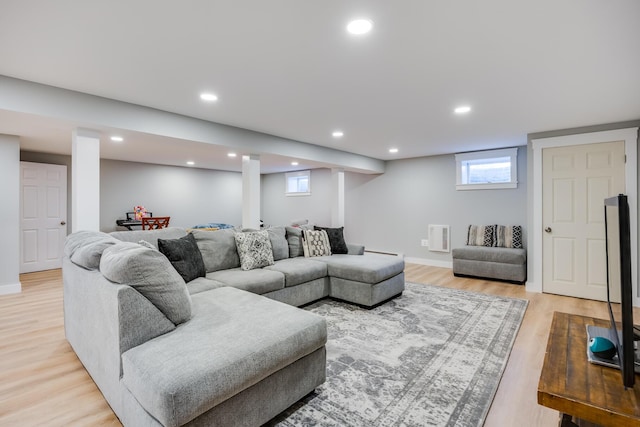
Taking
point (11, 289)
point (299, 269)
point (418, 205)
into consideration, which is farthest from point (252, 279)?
point (418, 205)

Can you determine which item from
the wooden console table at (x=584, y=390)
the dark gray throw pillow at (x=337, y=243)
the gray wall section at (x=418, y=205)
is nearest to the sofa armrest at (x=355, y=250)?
the dark gray throw pillow at (x=337, y=243)

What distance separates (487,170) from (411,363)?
461 cm

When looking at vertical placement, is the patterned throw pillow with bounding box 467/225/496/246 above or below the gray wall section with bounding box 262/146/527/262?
below

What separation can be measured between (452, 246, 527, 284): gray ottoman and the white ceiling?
6.91 feet

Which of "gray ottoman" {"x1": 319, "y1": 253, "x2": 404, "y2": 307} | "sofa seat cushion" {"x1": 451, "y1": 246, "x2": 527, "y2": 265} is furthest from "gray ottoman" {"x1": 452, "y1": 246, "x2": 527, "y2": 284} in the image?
"gray ottoman" {"x1": 319, "y1": 253, "x2": 404, "y2": 307}

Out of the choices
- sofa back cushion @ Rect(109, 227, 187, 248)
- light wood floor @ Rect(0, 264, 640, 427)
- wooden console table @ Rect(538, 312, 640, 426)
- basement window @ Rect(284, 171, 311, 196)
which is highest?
basement window @ Rect(284, 171, 311, 196)

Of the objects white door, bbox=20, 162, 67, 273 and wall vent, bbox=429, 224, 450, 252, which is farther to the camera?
wall vent, bbox=429, 224, 450, 252

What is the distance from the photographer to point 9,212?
14.2 feet

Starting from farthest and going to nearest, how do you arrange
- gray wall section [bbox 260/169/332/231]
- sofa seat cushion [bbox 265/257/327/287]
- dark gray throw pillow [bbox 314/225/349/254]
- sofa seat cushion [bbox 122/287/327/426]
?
gray wall section [bbox 260/169/332/231], dark gray throw pillow [bbox 314/225/349/254], sofa seat cushion [bbox 265/257/327/287], sofa seat cushion [bbox 122/287/327/426]

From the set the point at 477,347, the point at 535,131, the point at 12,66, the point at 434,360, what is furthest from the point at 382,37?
the point at 535,131

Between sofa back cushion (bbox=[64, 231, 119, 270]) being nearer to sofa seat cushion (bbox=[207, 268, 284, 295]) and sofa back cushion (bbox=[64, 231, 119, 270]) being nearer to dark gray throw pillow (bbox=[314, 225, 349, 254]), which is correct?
sofa seat cushion (bbox=[207, 268, 284, 295])

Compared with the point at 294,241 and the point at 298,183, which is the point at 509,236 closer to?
the point at 294,241

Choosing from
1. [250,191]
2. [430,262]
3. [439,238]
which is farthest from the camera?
[430,262]

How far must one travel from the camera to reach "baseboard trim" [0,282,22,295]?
4227 millimetres
